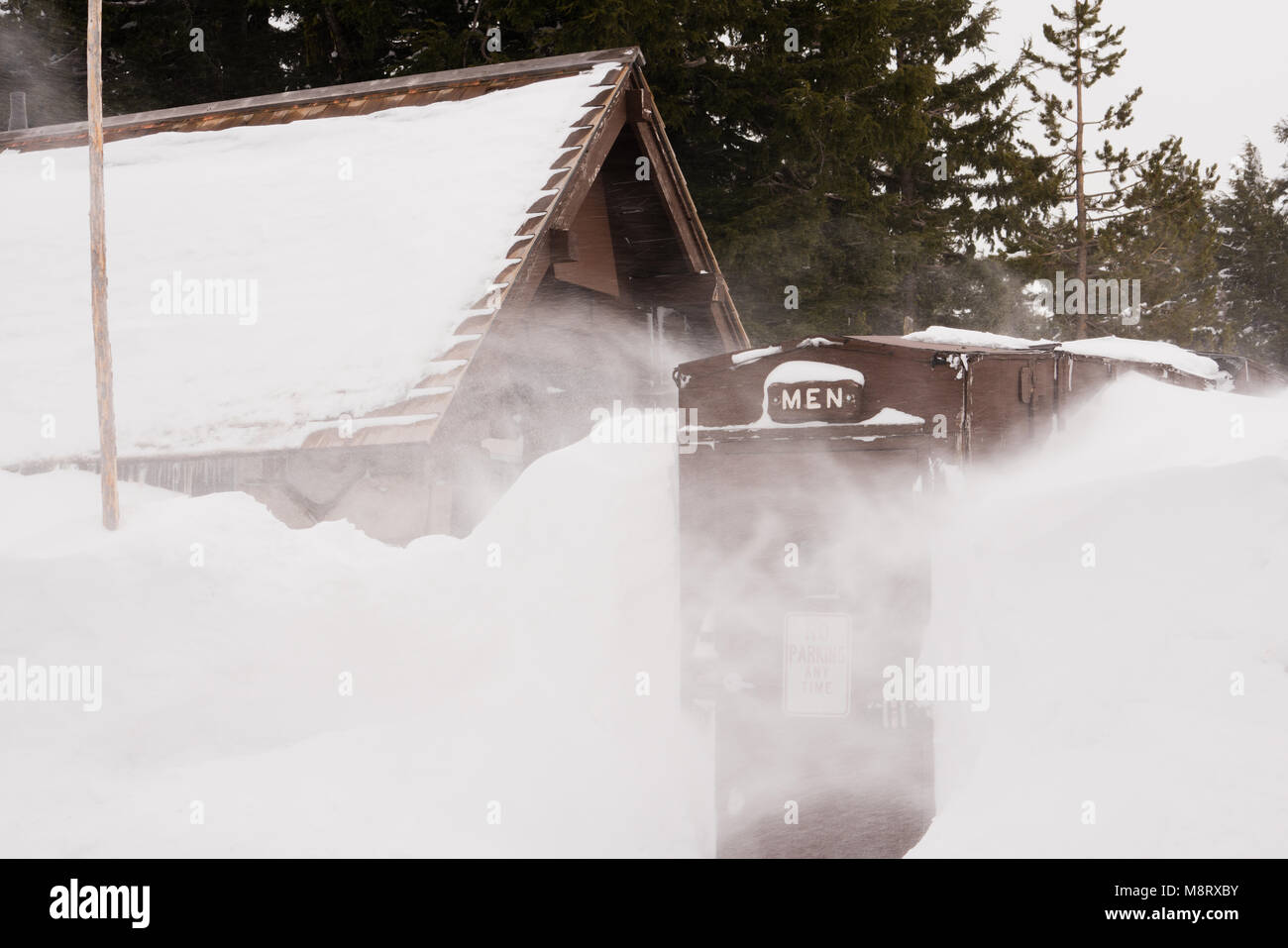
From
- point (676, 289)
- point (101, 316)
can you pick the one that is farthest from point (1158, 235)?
point (101, 316)

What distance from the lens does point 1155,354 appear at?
7.67 meters

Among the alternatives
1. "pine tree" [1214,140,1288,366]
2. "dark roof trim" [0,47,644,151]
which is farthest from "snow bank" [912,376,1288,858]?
"pine tree" [1214,140,1288,366]

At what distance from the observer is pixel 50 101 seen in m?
21.2

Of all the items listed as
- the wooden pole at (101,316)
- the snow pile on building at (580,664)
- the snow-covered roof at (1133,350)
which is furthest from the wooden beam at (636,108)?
the wooden pole at (101,316)

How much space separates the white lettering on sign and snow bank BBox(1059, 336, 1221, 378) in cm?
354

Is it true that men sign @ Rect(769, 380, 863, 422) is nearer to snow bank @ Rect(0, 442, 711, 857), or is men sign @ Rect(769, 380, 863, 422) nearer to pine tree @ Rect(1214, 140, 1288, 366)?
snow bank @ Rect(0, 442, 711, 857)

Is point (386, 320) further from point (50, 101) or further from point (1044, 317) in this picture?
point (1044, 317)

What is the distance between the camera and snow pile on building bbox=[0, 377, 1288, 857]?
3711mm

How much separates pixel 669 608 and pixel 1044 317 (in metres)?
31.4

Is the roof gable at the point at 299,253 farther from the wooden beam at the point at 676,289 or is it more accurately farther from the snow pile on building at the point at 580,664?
the snow pile on building at the point at 580,664

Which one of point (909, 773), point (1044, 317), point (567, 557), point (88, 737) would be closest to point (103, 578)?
point (88, 737)

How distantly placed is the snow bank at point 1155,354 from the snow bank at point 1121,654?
86.6 inches

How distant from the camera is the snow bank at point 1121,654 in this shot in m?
3.48

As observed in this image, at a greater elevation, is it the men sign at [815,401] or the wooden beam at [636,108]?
the wooden beam at [636,108]
